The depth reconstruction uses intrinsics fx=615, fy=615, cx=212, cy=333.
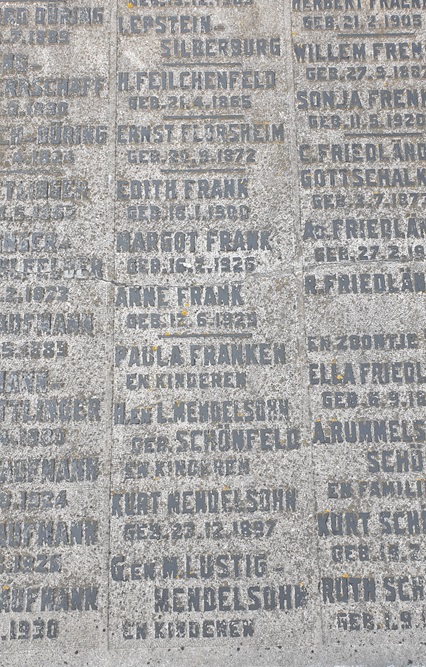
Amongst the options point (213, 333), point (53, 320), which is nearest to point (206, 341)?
point (213, 333)

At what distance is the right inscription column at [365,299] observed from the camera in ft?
12.2

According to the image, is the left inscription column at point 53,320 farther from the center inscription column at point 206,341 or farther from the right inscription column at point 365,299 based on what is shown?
the right inscription column at point 365,299

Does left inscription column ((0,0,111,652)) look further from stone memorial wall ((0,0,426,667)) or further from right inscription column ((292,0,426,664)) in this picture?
right inscription column ((292,0,426,664))

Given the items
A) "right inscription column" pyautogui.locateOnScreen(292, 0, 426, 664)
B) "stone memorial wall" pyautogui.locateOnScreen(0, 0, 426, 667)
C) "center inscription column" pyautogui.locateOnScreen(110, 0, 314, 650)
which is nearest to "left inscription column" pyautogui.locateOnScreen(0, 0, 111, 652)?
"stone memorial wall" pyautogui.locateOnScreen(0, 0, 426, 667)

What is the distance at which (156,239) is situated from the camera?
13.4 ft

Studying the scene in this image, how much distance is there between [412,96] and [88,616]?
13.1 feet

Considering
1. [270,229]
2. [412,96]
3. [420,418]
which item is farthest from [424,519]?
[412,96]

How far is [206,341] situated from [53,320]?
3.27ft

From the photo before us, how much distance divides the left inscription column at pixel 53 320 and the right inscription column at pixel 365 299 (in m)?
1.37

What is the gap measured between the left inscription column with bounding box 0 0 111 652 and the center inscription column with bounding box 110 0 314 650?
0.15 meters

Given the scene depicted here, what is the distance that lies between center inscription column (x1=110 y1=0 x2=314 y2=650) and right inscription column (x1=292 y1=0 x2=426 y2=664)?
0.15 metres

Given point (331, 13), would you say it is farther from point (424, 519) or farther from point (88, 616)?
point (88, 616)

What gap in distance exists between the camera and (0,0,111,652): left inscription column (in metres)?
3.68

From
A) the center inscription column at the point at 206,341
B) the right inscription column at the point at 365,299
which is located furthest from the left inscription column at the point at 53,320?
the right inscription column at the point at 365,299
